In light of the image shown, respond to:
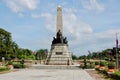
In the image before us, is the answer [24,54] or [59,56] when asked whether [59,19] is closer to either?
[59,56]

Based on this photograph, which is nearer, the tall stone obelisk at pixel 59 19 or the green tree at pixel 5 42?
the tall stone obelisk at pixel 59 19

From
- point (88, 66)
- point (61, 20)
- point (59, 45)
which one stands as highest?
point (61, 20)

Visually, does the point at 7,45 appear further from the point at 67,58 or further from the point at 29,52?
the point at 29,52

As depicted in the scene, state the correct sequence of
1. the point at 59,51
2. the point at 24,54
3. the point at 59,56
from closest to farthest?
1. the point at 59,51
2. the point at 59,56
3. the point at 24,54

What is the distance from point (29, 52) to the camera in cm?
16138

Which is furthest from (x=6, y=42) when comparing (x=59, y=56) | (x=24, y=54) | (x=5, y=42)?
(x=24, y=54)

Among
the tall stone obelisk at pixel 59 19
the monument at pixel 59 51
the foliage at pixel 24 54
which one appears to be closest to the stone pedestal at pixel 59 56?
the monument at pixel 59 51

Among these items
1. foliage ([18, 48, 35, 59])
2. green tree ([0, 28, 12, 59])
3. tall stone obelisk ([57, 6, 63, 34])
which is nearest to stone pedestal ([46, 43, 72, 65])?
tall stone obelisk ([57, 6, 63, 34])

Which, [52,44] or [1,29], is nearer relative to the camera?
[52,44]

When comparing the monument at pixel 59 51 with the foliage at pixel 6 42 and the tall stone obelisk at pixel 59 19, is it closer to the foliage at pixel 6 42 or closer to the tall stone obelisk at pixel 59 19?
the tall stone obelisk at pixel 59 19

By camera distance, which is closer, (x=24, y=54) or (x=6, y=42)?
(x=6, y=42)

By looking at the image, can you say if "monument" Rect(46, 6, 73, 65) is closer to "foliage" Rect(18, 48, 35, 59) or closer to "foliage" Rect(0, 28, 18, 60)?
"foliage" Rect(0, 28, 18, 60)

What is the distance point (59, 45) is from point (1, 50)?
79.6 ft

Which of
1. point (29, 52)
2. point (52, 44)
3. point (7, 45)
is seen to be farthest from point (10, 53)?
point (29, 52)
